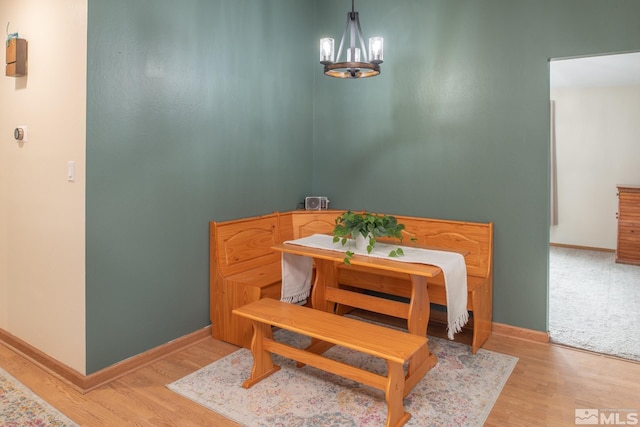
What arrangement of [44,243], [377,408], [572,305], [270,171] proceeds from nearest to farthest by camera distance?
1. [377,408]
2. [44,243]
3. [270,171]
4. [572,305]

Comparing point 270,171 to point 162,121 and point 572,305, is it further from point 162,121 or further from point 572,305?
point 572,305

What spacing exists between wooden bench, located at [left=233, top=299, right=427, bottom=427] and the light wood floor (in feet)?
1.52

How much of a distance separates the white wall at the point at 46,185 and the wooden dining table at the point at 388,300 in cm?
128

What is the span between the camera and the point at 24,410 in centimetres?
232

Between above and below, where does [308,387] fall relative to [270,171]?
below

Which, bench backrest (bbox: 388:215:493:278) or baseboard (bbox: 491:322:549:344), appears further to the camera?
bench backrest (bbox: 388:215:493:278)

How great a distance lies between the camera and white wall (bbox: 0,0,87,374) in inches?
99.4

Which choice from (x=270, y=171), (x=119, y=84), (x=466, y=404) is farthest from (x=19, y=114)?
(x=466, y=404)

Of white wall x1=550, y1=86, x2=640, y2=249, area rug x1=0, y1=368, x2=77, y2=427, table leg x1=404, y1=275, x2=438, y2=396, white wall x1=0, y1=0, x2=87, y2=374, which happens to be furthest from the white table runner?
white wall x1=550, y1=86, x2=640, y2=249

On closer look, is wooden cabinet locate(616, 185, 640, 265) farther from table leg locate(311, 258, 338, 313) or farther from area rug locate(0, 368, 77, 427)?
area rug locate(0, 368, 77, 427)

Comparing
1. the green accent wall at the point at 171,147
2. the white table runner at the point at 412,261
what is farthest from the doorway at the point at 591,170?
the green accent wall at the point at 171,147

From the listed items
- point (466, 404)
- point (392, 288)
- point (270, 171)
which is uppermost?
point (270, 171)

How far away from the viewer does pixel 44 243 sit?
9.12ft

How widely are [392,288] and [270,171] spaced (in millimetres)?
1412
